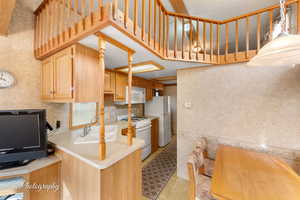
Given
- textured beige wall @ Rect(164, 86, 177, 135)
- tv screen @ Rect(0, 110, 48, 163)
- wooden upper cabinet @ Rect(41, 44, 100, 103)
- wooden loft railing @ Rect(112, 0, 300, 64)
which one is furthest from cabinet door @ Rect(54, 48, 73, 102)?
textured beige wall @ Rect(164, 86, 177, 135)

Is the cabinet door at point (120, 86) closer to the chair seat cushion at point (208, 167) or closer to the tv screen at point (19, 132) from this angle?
the tv screen at point (19, 132)

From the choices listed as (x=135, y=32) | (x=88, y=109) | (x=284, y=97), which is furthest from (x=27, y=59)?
(x=284, y=97)

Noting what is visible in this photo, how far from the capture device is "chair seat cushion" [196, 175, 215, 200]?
120cm

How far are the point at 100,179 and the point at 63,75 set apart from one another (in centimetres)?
122

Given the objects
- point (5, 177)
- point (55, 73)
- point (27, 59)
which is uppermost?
point (27, 59)

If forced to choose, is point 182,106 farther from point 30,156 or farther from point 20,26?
point 20,26

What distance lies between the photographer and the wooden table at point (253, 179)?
3.05 ft

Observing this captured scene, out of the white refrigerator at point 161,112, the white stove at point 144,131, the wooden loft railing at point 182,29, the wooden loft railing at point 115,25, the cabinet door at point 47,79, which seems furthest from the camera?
the white refrigerator at point 161,112

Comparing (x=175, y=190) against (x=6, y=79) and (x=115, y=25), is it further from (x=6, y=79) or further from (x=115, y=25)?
(x=6, y=79)

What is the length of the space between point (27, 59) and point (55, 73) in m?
0.56

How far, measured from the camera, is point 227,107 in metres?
1.90

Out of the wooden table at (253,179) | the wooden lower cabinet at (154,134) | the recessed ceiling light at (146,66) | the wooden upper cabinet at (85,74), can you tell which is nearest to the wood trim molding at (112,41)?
the wooden upper cabinet at (85,74)

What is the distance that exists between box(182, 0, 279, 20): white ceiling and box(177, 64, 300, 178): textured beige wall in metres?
1.06

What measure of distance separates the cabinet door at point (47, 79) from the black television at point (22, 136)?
390 mm
